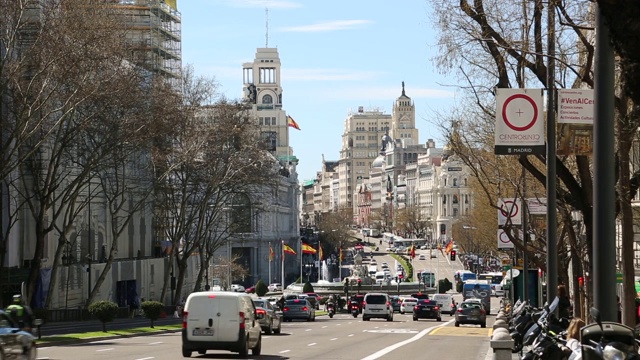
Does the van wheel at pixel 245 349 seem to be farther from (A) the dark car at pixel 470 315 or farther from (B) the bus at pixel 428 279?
(B) the bus at pixel 428 279

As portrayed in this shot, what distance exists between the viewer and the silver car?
4428 centimetres

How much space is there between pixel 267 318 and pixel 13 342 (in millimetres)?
23406

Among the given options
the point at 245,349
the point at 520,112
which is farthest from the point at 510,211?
the point at 520,112

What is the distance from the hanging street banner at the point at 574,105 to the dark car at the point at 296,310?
45.5 metres

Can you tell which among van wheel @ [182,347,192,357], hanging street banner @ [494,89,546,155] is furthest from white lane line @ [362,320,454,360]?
hanging street banner @ [494,89,546,155]

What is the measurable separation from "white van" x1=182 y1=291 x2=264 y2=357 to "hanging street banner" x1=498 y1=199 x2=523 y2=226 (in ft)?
39.2

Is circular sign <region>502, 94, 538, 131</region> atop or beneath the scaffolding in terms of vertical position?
beneath

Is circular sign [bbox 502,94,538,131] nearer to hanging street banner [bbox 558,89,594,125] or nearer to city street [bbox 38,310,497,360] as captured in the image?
hanging street banner [bbox 558,89,594,125]

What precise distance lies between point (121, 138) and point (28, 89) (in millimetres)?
10623

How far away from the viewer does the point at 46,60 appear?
151 ft

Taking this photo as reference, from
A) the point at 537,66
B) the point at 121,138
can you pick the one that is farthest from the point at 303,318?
the point at 537,66

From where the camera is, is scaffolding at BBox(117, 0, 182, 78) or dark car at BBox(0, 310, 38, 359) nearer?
dark car at BBox(0, 310, 38, 359)

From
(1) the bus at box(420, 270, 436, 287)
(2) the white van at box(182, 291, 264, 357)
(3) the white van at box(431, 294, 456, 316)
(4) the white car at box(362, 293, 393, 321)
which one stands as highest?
(2) the white van at box(182, 291, 264, 357)

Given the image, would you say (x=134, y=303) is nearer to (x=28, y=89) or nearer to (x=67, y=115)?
(x=67, y=115)
